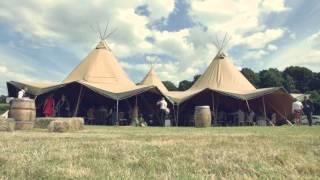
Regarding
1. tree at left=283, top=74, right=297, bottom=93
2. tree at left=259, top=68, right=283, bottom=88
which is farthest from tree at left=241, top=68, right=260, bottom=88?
tree at left=283, top=74, right=297, bottom=93

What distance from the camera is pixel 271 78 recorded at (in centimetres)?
7025

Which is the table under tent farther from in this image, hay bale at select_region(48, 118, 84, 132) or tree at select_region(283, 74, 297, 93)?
tree at select_region(283, 74, 297, 93)

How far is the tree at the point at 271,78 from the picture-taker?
69069 mm

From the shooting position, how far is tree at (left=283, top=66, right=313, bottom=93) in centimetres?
7491

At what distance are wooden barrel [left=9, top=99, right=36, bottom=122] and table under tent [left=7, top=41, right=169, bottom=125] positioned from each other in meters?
10.7

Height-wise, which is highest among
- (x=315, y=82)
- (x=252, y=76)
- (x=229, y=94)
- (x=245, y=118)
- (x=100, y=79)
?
(x=252, y=76)

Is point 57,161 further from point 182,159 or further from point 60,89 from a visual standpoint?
point 60,89

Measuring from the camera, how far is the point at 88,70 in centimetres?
2959

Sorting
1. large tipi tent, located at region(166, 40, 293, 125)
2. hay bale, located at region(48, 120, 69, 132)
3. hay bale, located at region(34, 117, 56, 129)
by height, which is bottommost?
hay bale, located at region(48, 120, 69, 132)

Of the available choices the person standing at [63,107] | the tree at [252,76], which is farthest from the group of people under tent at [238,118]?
the tree at [252,76]

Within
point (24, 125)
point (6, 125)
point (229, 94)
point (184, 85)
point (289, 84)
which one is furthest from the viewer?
point (184, 85)

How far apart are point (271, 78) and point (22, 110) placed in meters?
60.3

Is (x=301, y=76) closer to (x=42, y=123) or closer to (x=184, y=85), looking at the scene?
(x=184, y=85)

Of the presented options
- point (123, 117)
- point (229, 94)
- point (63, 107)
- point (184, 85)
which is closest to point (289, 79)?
point (184, 85)
